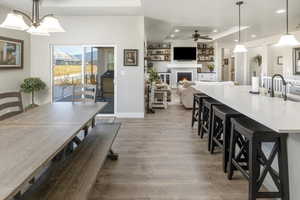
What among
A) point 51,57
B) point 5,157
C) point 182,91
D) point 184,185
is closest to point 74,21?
point 51,57

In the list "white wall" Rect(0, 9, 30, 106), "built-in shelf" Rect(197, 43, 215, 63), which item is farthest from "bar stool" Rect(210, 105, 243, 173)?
"built-in shelf" Rect(197, 43, 215, 63)

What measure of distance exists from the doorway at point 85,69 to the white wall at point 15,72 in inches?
24.6

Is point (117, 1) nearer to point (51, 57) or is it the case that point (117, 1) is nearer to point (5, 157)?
point (51, 57)

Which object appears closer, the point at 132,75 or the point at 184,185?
the point at 184,185

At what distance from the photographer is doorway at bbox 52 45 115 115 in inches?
281

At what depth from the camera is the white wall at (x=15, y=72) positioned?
6.13m

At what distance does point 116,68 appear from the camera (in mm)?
7070

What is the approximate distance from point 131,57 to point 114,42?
0.56 meters

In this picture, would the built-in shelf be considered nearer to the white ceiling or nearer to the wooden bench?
the white ceiling

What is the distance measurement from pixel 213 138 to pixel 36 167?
292 cm

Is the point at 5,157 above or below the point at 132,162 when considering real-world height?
above

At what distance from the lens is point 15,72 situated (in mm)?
6566

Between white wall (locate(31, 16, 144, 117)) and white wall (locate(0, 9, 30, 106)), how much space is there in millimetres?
161

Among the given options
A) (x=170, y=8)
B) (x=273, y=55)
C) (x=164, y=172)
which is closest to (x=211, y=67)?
(x=273, y=55)
